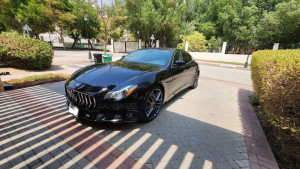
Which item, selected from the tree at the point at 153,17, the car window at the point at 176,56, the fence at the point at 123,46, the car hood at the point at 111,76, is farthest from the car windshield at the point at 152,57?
the fence at the point at 123,46

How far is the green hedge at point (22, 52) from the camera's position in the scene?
280 inches

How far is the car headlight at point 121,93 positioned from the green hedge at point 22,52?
7275 millimetres

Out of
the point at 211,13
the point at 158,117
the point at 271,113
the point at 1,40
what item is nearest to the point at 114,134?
the point at 158,117

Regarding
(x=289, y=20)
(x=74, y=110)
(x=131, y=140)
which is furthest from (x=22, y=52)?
(x=289, y=20)

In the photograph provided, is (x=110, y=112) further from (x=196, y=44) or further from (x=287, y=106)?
(x=196, y=44)

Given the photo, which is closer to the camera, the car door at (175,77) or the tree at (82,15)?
the car door at (175,77)

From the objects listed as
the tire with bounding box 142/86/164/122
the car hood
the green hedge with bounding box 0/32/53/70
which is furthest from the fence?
the tire with bounding box 142/86/164/122

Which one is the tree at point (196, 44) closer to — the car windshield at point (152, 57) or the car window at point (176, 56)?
the car window at point (176, 56)

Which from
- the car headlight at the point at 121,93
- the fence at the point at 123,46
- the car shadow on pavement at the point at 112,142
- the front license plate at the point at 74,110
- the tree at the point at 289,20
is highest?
the tree at the point at 289,20

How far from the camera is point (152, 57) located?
13.1 feet

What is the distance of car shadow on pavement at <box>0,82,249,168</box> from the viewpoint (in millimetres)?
2146

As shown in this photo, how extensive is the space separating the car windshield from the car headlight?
1.35 m

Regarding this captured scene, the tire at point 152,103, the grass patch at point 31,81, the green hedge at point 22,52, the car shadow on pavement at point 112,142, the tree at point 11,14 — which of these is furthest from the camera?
the tree at point 11,14

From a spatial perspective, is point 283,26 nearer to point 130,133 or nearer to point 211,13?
point 211,13
